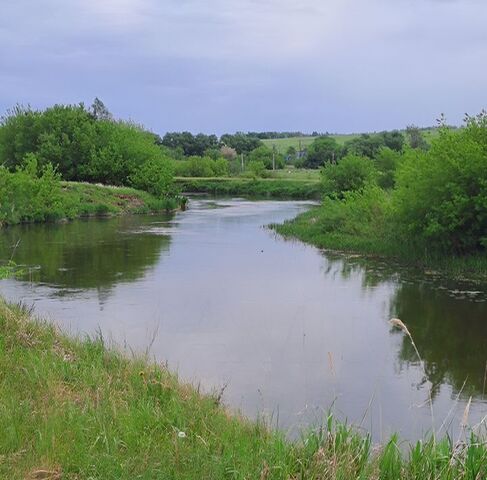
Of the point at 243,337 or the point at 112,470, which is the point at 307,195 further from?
the point at 112,470

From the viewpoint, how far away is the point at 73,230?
30.3 metres

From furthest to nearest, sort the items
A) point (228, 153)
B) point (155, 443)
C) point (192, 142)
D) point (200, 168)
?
point (192, 142)
point (228, 153)
point (200, 168)
point (155, 443)

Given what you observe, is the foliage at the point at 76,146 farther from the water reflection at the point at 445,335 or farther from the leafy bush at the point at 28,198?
the water reflection at the point at 445,335

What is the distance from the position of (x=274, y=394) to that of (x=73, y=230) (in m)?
23.0

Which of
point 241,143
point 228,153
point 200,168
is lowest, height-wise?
point 200,168

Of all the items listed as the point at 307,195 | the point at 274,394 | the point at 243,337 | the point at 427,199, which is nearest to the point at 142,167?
the point at 307,195

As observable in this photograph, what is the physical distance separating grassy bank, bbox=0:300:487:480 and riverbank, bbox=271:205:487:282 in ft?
40.9

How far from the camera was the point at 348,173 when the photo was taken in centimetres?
4044

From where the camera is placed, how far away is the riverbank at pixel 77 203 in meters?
32.8

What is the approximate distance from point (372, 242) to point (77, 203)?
21.0 metres

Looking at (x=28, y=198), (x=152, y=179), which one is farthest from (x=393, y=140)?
(x=28, y=198)

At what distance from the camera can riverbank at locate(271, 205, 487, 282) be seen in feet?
58.9

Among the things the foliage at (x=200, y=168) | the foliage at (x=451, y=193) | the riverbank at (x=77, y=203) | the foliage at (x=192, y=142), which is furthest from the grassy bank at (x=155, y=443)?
the foliage at (x=192, y=142)

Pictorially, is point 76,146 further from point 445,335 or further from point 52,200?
point 445,335
